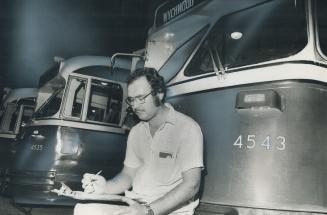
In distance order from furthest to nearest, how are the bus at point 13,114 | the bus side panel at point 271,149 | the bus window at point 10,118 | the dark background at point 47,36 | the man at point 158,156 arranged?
1. the dark background at point 47,36
2. the bus window at point 10,118
3. the bus at point 13,114
4. the bus side panel at point 271,149
5. the man at point 158,156

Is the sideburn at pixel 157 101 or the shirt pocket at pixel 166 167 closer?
the shirt pocket at pixel 166 167

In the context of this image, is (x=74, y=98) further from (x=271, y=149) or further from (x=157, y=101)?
(x=271, y=149)

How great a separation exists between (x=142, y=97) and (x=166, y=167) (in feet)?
1.88

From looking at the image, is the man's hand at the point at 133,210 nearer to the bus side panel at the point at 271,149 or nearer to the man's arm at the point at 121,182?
the man's arm at the point at 121,182

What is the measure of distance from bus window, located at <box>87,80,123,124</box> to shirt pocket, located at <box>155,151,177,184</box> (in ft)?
10.9

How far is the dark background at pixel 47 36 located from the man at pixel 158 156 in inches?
367

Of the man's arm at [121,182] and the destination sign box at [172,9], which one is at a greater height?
the destination sign box at [172,9]

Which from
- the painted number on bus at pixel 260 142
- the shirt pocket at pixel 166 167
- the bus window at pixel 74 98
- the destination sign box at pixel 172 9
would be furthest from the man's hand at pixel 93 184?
the bus window at pixel 74 98

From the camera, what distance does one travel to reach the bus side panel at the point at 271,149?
2.70m

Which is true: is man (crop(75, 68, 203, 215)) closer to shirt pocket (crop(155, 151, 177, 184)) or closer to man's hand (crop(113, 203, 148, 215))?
shirt pocket (crop(155, 151, 177, 184))

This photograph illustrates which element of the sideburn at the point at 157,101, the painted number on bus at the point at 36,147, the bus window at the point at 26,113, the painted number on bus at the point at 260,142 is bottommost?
the painted number on bus at the point at 36,147

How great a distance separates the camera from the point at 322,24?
298cm

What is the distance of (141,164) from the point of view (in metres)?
3.11

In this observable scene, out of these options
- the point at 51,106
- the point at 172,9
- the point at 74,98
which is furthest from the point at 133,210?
the point at 51,106
